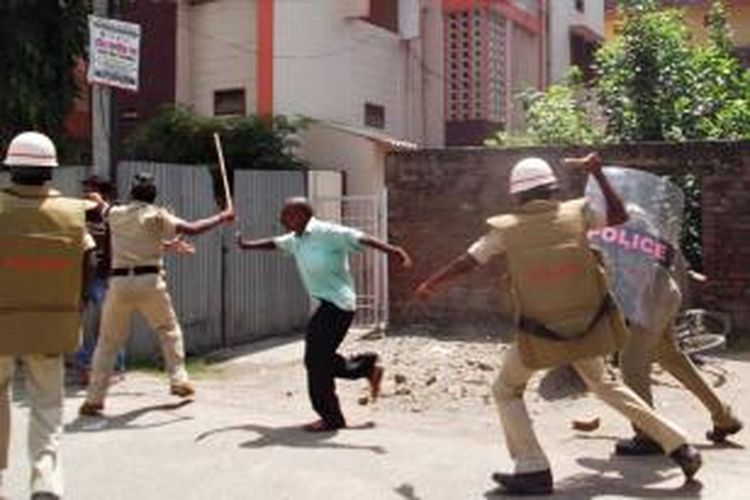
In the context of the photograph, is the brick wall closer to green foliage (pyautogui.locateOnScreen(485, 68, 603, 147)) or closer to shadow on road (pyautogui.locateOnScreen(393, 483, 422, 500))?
green foliage (pyautogui.locateOnScreen(485, 68, 603, 147))

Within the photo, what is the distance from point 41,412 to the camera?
20.4 ft

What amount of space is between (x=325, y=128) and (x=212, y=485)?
451 inches

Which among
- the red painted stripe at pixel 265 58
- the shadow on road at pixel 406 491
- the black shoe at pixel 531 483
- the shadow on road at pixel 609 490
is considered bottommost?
the shadow on road at pixel 406 491

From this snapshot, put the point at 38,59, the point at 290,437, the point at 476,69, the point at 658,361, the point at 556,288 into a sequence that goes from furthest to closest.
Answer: the point at 476,69, the point at 38,59, the point at 290,437, the point at 658,361, the point at 556,288

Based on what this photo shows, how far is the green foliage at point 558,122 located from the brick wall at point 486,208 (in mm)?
2521

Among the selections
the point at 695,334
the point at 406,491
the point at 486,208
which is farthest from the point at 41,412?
the point at 486,208

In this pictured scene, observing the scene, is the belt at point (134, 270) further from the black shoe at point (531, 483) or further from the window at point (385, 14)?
the window at point (385, 14)

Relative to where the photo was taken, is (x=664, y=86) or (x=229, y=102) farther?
(x=229, y=102)

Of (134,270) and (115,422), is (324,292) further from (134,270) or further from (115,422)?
(115,422)

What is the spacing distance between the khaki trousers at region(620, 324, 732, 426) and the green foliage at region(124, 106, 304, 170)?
9.51 meters

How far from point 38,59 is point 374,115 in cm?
774

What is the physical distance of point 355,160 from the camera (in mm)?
17750

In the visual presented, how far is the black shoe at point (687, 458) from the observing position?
6562 millimetres

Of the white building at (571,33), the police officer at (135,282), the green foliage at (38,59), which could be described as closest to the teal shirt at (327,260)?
the police officer at (135,282)
